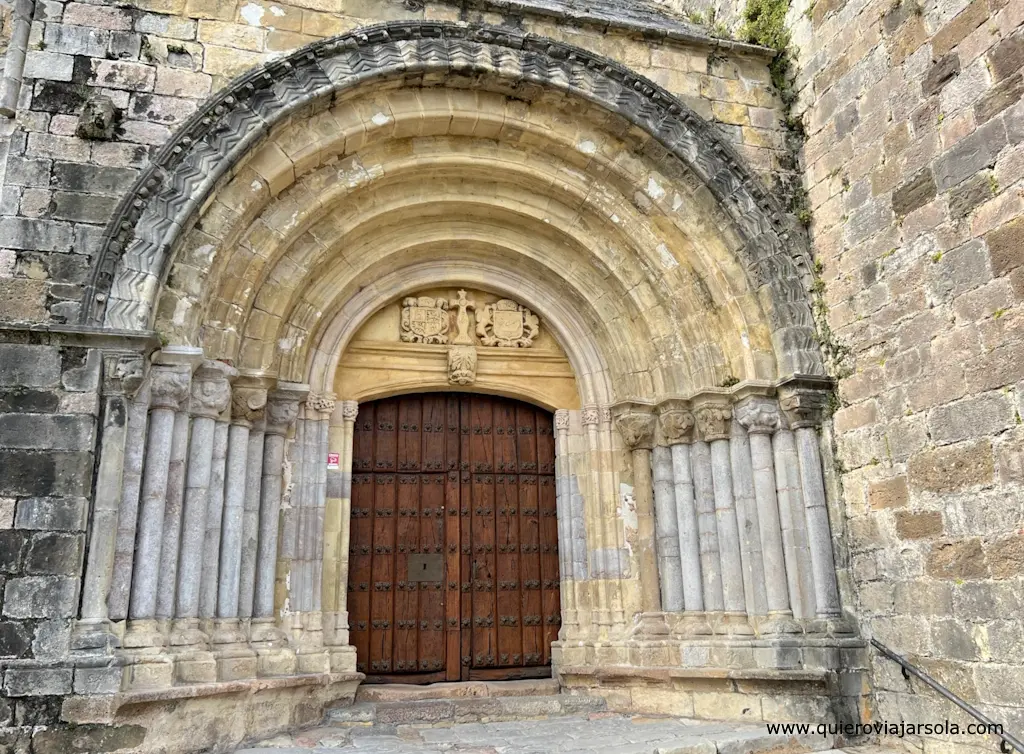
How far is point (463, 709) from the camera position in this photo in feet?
17.2

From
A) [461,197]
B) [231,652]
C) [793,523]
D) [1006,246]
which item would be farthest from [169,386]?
[1006,246]

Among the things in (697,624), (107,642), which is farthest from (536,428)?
(107,642)

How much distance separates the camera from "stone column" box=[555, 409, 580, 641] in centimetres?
585

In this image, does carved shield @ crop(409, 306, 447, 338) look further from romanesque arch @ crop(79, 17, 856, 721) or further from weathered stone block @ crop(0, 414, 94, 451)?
weathered stone block @ crop(0, 414, 94, 451)

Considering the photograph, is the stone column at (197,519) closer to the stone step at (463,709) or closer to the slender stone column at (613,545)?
the stone step at (463,709)

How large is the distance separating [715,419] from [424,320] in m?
2.31

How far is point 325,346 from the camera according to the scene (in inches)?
230

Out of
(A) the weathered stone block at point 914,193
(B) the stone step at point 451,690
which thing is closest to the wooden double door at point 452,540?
(B) the stone step at point 451,690

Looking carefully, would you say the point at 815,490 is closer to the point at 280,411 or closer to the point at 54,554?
the point at 280,411

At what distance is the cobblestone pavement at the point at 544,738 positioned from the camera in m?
4.42

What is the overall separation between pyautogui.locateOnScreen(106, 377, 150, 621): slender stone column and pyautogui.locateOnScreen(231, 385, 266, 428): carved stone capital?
0.63 meters

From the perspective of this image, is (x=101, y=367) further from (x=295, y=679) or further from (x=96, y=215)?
(x=295, y=679)

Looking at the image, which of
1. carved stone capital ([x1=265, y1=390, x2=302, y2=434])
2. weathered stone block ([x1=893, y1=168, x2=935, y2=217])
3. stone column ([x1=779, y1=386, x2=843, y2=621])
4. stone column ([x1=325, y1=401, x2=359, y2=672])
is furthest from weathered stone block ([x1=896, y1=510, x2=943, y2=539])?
carved stone capital ([x1=265, y1=390, x2=302, y2=434])

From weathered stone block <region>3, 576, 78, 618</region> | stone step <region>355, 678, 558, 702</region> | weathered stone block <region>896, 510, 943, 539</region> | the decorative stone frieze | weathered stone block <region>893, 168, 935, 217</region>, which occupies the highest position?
weathered stone block <region>893, 168, 935, 217</region>
